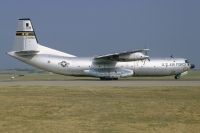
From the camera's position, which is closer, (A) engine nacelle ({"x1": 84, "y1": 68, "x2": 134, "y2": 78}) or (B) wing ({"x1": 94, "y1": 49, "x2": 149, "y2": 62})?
(B) wing ({"x1": 94, "y1": 49, "x2": 149, "y2": 62})

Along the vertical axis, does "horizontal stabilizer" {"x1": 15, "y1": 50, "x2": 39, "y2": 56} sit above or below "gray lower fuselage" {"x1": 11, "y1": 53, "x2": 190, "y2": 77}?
above

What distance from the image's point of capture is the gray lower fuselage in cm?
5003

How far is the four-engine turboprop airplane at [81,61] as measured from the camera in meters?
50.0

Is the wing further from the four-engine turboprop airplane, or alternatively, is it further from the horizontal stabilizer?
the horizontal stabilizer

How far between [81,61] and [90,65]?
1.26 meters

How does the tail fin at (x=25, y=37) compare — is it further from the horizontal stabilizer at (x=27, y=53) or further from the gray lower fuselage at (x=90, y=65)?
the gray lower fuselage at (x=90, y=65)

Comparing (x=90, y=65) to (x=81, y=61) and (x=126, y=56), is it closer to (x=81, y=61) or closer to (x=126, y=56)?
(x=81, y=61)

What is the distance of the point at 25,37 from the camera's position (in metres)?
50.3

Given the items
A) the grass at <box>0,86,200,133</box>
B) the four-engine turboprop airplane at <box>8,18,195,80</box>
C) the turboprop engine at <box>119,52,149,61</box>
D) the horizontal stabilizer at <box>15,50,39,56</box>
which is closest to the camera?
the grass at <box>0,86,200,133</box>

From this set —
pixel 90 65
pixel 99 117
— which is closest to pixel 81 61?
pixel 90 65

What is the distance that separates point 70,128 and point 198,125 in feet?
14.1

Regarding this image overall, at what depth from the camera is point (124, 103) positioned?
1938cm

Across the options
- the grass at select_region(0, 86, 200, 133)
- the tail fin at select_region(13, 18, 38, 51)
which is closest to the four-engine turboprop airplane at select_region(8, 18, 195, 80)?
the tail fin at select_region(13, 18, 38, 51)

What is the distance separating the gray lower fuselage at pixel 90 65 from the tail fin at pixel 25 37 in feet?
4.74
